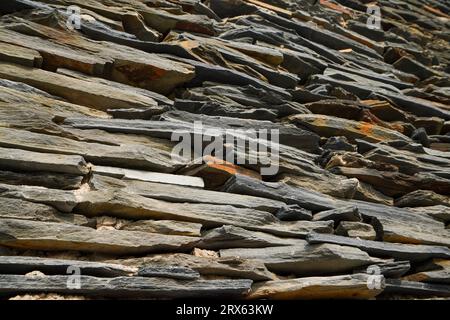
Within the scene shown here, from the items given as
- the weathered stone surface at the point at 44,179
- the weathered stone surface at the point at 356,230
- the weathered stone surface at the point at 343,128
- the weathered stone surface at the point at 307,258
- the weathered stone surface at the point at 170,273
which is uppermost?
the weathered stone surface at the point at 343,128

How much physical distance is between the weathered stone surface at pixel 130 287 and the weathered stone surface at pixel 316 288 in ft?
1.48

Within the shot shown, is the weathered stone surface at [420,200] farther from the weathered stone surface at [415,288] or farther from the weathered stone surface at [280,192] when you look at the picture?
the weathered stone surface at [415,288]

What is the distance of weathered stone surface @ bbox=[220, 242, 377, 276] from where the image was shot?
30.9ft

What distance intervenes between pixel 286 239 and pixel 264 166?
238cm

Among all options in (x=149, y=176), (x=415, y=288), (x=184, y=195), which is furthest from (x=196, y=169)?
(x=415, y=288)

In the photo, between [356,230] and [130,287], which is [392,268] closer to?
[356,230]

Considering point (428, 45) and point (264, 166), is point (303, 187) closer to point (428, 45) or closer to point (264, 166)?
point (264, 166)

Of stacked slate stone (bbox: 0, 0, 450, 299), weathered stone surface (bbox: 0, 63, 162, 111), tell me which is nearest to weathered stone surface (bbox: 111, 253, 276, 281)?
stacked slate stone (bbox: 0, 0, 450, 299)

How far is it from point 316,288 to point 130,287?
3.53 metres

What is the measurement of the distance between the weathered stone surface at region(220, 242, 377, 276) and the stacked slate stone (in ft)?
0.10

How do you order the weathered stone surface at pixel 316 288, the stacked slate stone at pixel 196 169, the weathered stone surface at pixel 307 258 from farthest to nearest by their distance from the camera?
the weathered stone surface at pixel 307 258 < the weathered stone surface at pixel 316 288 < the stacked slate stone at pixel 196 169

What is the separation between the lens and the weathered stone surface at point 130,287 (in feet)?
23.9

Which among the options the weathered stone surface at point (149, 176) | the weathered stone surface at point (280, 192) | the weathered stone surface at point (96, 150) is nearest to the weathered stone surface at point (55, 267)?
the weathered stone surface at point (149, 176)

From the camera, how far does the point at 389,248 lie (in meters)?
10.6
